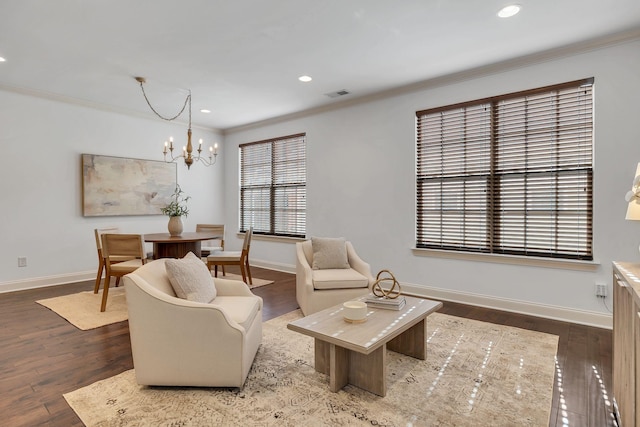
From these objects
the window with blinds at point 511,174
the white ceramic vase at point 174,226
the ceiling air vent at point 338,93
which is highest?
the ceiling air vent at point 338,93

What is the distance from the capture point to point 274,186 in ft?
21.0

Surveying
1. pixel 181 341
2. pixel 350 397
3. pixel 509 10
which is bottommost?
pixel 350 397

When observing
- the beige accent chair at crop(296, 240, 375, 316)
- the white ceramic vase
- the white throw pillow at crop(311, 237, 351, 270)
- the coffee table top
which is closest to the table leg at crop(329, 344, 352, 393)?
the coffee table top

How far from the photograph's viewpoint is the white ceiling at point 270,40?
2.77 metres

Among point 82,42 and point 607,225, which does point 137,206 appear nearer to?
point 82,42

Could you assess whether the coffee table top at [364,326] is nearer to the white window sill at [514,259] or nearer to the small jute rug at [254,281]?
the white window sill at [514,259]

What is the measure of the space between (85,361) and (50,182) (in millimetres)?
3535

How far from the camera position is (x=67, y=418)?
190 cm

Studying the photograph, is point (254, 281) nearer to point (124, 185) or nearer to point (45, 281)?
point (124, 185)

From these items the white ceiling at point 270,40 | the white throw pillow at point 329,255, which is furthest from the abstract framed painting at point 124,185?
the white throw pillow at point 329,255

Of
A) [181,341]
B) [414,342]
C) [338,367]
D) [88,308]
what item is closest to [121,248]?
[88,308]

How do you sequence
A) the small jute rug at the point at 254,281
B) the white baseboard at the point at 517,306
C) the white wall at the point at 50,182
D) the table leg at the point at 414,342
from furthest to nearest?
the small jute rug at the point at 254,281
the white wall at the point at 50,182
the white baseboard at the point at 517,306
the table leg at the point at 414,342

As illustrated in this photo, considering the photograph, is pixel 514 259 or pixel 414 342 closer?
pixel 414 342

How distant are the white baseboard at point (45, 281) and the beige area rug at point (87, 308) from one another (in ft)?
2.68
